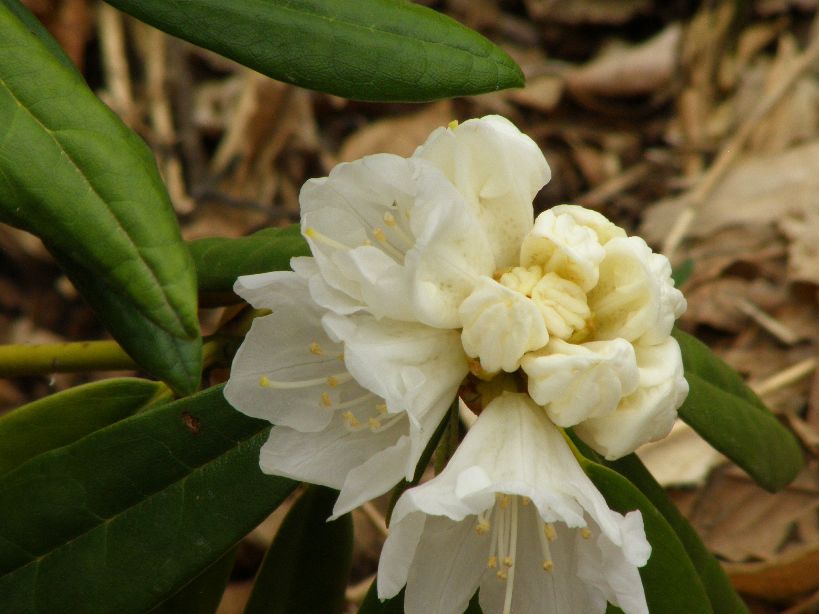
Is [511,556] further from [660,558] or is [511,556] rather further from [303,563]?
[303,563]

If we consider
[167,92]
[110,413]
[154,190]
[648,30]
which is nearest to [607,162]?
[648,30]

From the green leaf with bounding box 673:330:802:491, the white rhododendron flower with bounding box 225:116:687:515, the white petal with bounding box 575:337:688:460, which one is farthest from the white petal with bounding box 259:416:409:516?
the green leaf with bounding box 673:330:802:491

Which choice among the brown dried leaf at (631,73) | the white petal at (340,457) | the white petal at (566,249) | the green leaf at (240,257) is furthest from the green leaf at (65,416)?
the brown dried leaf at (631,73)

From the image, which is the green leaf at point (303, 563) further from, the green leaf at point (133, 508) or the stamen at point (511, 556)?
the stamen at point (511, 556)

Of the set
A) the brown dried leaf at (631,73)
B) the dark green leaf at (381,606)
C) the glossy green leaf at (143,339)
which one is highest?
the glossy green leaf at (143,339)

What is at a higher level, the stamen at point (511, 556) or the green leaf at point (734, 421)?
the stamen at point (511, 556)

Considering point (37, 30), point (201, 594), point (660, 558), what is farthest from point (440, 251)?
point (201, 594)
